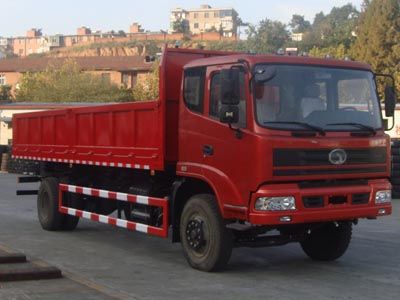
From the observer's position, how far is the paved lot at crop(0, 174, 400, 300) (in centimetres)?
793

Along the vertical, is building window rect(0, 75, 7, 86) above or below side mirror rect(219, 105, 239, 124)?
above

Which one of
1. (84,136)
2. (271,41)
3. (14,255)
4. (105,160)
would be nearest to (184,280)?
(14,255)

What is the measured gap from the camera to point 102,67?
102 metres

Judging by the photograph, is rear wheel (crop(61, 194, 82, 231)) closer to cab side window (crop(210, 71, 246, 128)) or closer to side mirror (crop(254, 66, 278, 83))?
cab side window (crop(210, 71, 246, 128))

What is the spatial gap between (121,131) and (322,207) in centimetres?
368

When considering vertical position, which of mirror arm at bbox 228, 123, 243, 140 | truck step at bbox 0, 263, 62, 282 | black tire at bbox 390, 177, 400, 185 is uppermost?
mirror arm at bbox 228, 123, 243, 140

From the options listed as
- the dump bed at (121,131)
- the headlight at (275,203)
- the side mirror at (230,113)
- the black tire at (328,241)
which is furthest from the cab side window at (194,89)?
the black tire at (328,241)

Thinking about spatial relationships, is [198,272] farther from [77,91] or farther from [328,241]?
[77,91]

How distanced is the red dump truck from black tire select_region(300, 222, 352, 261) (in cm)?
2

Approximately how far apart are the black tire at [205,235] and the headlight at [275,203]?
78cm

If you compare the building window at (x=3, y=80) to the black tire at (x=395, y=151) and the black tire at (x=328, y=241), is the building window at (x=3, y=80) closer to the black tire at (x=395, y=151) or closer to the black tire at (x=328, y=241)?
the black tire at (x=395, y=151)

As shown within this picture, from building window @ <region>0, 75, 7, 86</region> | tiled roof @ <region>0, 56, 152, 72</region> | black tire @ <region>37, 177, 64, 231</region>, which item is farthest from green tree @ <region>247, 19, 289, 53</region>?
black tire @ <region>37, 177, 64, 231</region>

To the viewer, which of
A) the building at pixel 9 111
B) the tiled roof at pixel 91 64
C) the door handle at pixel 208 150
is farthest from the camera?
the tiled roof at pixel 91 64

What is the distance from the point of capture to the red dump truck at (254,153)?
8.23 m
